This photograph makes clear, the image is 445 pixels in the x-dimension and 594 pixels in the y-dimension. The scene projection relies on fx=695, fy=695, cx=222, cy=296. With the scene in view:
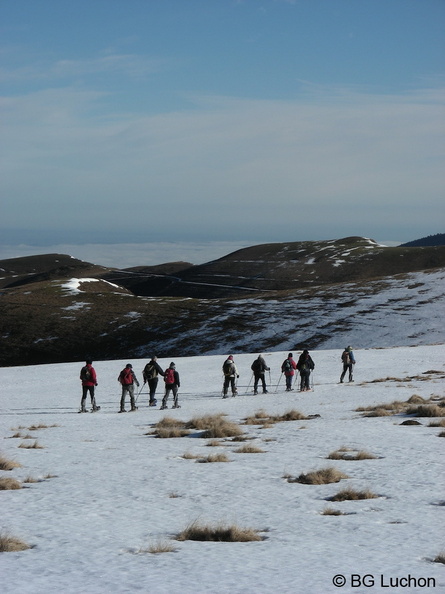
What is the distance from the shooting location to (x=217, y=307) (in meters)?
101

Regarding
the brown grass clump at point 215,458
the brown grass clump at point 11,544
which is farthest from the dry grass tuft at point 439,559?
the brown grass clump at point 215,458

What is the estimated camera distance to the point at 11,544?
9.04 meters

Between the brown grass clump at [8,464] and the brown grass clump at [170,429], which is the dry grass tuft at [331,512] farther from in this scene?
the brown grass clump at [170,429]

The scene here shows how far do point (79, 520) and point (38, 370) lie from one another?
Answer: 46288 mm

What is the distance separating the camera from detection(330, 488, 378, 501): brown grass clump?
11930 millimetres

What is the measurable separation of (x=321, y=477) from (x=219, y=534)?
13.0 ft

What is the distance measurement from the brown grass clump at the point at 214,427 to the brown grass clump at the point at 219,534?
10.2m

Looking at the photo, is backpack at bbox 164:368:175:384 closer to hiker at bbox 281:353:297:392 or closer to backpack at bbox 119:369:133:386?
backpack at bbox 119:369:133:386

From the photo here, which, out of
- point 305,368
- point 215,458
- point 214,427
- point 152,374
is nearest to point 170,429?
point 214,427

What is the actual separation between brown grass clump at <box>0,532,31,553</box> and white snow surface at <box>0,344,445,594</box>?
0.18 meters

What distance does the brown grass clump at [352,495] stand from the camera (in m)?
11.9

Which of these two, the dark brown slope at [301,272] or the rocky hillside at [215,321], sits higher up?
the dark brown slope at [301,272]

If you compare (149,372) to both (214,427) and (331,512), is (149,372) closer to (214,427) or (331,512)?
(214,427)

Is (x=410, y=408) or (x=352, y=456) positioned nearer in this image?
(x=352, y=456)
